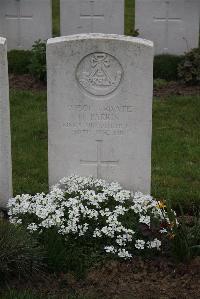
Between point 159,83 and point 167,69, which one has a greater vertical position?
point 167,69

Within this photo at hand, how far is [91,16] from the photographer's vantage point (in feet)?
38.7

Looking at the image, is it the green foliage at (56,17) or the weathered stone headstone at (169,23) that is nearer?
the weathered stone headstone at (169,23)

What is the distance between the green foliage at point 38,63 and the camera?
10570mm

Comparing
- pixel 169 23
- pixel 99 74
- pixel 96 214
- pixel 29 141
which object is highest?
pixel 169 23

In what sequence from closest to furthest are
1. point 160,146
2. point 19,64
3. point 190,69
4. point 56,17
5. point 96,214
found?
point 96,214 < point 160,146 < point 190,69 < point 19,64 < point 56,17

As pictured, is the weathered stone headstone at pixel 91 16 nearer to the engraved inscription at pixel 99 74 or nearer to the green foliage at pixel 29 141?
the green foliage at pixel 29 141

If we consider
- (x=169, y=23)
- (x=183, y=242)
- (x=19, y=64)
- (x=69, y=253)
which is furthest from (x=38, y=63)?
(x=183, y=242)

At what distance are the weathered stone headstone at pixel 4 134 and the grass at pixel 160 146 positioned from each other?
687mm

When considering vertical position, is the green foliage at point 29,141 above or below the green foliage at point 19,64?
below

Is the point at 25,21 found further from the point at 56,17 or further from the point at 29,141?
the point at 56,17

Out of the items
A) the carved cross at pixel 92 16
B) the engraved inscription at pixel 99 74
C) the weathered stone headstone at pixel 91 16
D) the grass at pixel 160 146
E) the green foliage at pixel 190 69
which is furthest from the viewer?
the carved cross at pixel 92 16

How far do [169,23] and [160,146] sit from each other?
392 cm

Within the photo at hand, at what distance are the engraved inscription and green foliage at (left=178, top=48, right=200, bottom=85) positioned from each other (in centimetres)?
482

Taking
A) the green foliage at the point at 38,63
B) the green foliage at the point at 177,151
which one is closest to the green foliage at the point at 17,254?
the green foliage at the point at 177,151
